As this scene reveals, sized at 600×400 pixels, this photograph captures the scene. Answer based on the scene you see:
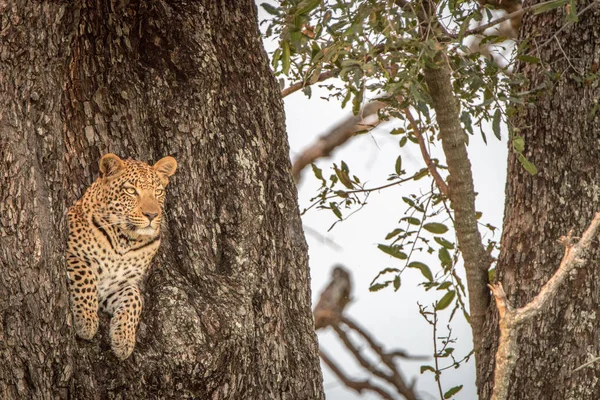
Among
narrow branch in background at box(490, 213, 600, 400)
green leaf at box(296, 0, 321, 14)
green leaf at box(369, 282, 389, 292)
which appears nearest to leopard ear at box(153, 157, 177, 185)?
green leaf at box(296, 0, 321, 14)

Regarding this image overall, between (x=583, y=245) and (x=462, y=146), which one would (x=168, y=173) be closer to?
(x=583, y=245)

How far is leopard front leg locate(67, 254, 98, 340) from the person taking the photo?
9.07 feet

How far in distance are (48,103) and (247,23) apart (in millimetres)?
1061

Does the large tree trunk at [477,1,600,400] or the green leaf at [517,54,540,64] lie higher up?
the green leaf at [517,54,540,64]

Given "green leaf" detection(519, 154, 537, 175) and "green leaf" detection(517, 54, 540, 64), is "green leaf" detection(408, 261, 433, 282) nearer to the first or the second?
"green leaf" detection(519, 154, 537, 175)

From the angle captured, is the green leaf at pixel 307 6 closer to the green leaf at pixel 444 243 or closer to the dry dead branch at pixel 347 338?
the green leaf at pixel 444 243

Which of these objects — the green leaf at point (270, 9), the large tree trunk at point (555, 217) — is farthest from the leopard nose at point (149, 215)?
the large tree trunk at point (555, 217)

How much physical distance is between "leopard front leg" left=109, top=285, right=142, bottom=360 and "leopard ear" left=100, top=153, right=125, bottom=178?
1.28 feet

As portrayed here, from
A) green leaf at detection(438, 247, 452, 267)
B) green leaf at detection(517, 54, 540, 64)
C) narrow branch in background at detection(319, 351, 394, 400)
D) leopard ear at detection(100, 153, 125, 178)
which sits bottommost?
leopard ear at detection(100, 153, 125, 178)

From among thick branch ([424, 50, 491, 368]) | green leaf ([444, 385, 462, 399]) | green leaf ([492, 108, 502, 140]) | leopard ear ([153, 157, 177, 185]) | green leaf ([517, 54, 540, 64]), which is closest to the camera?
leopard ear ([153, 157, 177, 185])

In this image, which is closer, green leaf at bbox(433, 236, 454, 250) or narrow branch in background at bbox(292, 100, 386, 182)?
green leaf at bbox(433, 236, 454, 250)

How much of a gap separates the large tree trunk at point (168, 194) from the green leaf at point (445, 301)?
1452mm

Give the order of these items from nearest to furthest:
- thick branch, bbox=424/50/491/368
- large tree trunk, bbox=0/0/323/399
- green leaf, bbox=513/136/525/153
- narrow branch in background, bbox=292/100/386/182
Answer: large tree trunk, bbox=0/0/323/399 < green leaf, bbox=513/136/525/153 < thick branch, bbox=424/50/491/368 < narrow branch in background, bbox=292/100/386/182

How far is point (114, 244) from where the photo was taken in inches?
113
